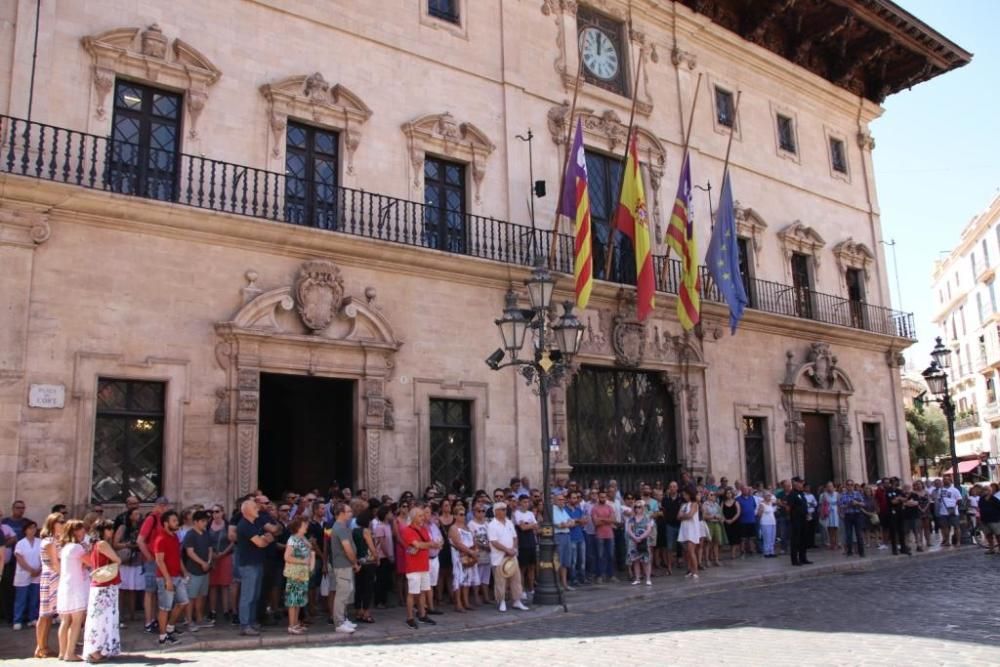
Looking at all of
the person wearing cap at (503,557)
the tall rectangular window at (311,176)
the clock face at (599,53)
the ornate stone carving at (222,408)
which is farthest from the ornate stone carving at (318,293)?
the clock face at (599,53)

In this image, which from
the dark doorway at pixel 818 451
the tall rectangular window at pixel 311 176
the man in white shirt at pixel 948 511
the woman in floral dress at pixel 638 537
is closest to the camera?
the woman in floral dress at pixel 638 537

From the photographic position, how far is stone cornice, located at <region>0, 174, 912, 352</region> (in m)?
12.3

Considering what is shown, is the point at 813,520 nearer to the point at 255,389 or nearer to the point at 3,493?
the point at 255,389

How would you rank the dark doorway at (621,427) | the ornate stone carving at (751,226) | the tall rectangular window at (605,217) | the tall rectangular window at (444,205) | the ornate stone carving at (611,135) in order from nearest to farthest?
the tall rectangular window at (444,205) → the dark doorway at (621,427) → the ornate stone carving at (611,135) → the tall rectangular window at (605,217) → the ornate stone carving at (751,226)

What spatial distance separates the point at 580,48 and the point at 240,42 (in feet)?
27.0

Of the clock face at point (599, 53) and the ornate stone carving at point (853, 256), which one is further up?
the clock face at point (599, 53)

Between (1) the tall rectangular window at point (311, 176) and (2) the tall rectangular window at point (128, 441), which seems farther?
(1) the tall rectangular window at point (311, 176)

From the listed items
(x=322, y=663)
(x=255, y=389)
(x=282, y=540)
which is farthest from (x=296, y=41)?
(x=322, y=663)

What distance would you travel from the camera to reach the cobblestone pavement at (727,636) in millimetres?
8188

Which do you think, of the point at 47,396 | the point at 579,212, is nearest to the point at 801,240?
the point at 579,212

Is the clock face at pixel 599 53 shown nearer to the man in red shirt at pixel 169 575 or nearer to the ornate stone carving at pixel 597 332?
the ornate stone carving at pixel 597 332

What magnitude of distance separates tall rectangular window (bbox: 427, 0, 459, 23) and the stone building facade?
0.05 m

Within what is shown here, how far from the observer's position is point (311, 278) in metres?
14.5

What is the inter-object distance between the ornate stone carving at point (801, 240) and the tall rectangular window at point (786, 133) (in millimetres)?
2354
